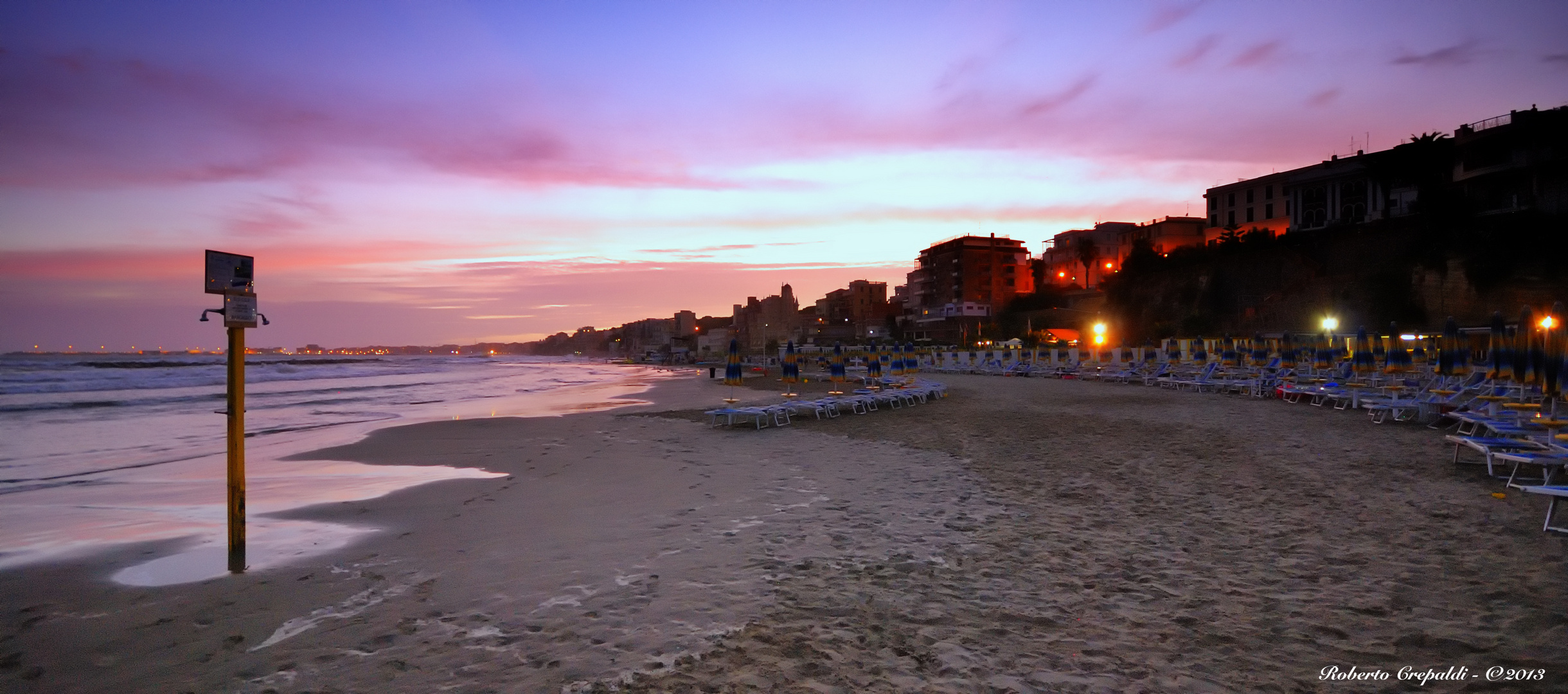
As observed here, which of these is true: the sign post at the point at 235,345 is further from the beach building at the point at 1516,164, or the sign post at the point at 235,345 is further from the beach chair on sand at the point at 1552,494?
the beach building at the point at 1516,164

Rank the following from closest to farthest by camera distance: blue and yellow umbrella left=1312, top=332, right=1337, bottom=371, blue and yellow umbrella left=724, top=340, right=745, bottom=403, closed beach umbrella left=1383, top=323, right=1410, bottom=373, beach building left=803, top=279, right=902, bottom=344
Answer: closed beach umbrella left=1383, top=323, right=1410, bottom=373 < blue and yellow umbrella left=724, top=340, right=745, bottom=403 < blue and yellow umbrella left=1312, top=332, right=1337, bottom=371 < beach building left=803, top=279, right=902, bottom=344

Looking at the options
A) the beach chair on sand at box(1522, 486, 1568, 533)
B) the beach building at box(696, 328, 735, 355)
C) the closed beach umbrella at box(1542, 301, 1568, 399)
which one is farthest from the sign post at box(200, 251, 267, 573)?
the beach building at box(696, 328, 735, 355)

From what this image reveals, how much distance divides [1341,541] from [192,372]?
66.0m

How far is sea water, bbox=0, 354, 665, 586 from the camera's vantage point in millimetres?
6574

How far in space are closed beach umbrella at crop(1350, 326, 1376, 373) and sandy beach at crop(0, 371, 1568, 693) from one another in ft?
26.7

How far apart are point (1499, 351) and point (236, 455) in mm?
15865

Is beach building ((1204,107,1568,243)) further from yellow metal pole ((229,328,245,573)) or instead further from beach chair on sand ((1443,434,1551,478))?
yellow metal pole ((229,328,245,573))

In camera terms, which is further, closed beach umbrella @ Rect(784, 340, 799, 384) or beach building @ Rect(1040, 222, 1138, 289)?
beach building @ Rect(1040, 222, 1138, 289)

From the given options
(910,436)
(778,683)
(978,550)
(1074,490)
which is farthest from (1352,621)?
(910,436)

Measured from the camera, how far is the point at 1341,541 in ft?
18.6

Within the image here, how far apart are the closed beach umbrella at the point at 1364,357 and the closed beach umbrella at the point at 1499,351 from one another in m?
4.77

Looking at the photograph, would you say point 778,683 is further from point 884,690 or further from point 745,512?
point 745,512

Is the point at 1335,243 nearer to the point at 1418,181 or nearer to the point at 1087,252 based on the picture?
the point at 1418,181
